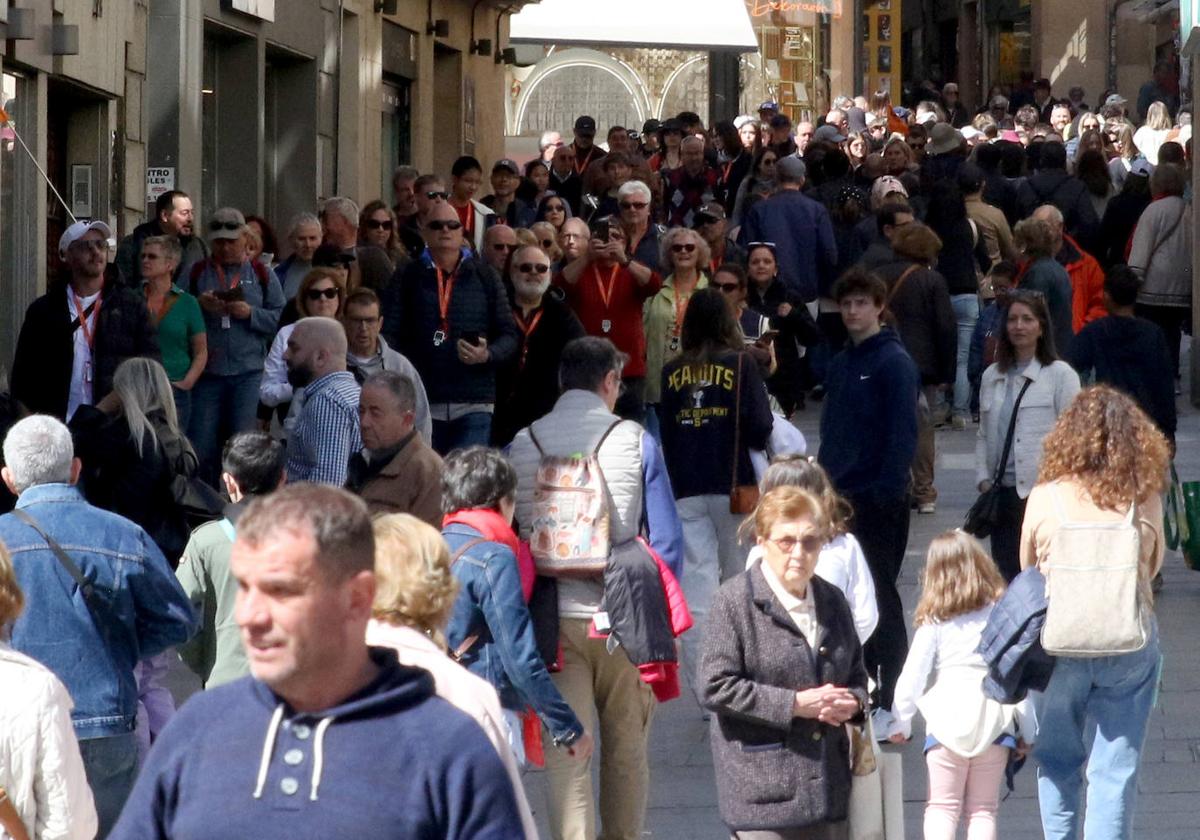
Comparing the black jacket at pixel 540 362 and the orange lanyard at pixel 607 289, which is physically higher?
the orange lanyard at pixel 607 289

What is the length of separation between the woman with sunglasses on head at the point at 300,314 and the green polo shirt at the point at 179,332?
66 centimetres

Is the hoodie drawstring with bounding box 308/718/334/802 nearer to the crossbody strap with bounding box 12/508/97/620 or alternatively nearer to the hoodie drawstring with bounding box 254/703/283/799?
the hoodie drawstring with bounding box 254/703/283/799

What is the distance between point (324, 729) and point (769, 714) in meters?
2.63

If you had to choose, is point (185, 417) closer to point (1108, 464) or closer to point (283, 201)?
point (1108, 464)

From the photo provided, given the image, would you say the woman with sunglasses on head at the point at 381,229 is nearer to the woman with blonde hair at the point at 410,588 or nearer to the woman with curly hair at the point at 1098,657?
the woman with curly hair at the point at 1098,657

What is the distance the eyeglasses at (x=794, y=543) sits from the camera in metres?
Answer: 5.83

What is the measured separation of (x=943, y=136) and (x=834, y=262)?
373cm

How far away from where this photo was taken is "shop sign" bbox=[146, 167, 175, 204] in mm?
15766

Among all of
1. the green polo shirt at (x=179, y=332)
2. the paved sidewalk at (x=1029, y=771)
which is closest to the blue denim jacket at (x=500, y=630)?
the paved sidewalk at (x=1029, y=771)

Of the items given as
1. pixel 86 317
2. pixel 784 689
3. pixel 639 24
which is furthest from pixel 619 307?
pixel 639 24

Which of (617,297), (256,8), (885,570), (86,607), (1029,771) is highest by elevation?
(256,8)

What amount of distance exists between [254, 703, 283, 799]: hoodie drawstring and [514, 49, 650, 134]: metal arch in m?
33.3

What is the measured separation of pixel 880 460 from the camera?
8703mm

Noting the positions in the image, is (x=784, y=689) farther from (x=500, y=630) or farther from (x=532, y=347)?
(x=532, y=347)
